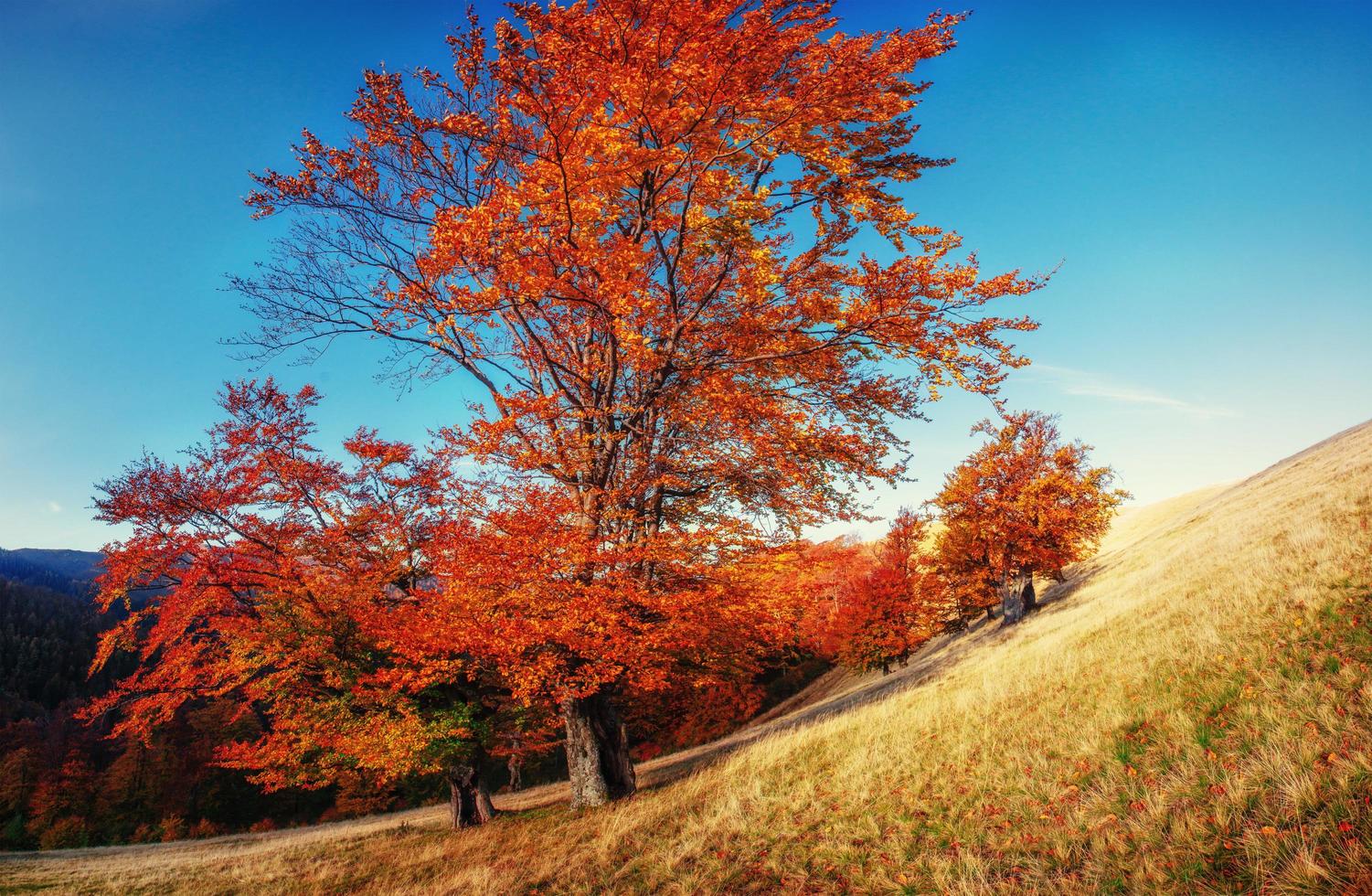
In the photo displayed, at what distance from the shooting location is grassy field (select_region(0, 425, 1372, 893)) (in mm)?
4258

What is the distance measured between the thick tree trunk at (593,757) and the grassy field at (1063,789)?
4.22 feet

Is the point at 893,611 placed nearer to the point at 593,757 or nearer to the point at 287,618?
the point at 593,757

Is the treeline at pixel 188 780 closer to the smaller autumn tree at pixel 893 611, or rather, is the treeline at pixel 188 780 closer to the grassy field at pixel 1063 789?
the smaller autumn tree at pixel 893 611

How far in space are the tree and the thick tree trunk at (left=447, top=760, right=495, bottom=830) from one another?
79cm

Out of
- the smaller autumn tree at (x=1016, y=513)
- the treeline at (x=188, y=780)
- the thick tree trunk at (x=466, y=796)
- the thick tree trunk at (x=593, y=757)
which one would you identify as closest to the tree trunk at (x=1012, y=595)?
the smaller autumn tree at (x=1016, y=513)

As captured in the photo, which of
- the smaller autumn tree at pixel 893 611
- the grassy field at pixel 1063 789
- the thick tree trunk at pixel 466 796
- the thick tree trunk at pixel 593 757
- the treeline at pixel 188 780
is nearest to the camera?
the grassy field at pixel 1063 789

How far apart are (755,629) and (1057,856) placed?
7.28m

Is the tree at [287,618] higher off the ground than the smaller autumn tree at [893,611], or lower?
higher

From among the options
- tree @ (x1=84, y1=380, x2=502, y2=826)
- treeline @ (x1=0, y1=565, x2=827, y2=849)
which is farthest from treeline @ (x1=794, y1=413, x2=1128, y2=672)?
tree @ (x1=84, y1=380, x2=502, y2=826)

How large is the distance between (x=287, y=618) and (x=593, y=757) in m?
8.45

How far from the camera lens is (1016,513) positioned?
1113 inches

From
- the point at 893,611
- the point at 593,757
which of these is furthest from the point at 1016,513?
the point at 593,757

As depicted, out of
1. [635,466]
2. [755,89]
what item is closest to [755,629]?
[635,466]

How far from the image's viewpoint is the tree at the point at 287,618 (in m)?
13.0
